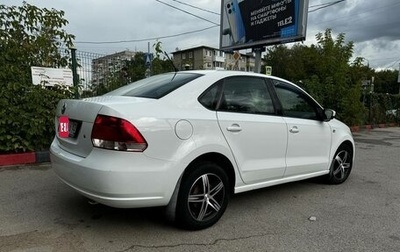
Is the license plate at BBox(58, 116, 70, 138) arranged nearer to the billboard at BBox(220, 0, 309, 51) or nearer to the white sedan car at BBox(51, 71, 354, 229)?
the white sedan car at BBox(51, 71, 354, 229)

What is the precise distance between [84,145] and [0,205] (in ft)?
5.71

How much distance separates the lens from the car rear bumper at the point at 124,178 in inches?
117

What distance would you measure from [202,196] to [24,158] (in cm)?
427

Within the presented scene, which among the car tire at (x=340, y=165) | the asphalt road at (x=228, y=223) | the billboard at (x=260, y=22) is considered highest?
the billboard at (x=260, y=22)

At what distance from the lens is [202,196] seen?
353 cm

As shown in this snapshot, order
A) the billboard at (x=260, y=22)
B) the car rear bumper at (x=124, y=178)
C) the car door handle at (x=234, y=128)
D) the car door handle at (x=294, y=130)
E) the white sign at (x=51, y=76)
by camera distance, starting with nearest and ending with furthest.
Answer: the car rear bumper at (x=124, y=178)
the car door handle at (x=234, y=128)
the car door handle at (x=294, y=130)
the white sign at (x=51, y=76)
the billboard at (x=260, y=22)

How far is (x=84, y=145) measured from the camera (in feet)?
10.6

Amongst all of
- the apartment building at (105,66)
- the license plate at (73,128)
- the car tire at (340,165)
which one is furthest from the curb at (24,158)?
the car tire at (340,165)

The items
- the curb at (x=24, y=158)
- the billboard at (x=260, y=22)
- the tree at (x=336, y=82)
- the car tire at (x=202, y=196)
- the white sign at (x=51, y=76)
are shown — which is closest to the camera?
the car tire at (x=202, y=196)

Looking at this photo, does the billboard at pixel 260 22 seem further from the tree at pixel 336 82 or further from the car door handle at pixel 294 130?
the car door handle at pixel 294 130

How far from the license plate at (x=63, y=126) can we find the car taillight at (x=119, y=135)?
649 mm

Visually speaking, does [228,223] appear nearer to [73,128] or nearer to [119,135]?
[119,135]

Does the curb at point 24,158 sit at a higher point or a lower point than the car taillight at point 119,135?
lower

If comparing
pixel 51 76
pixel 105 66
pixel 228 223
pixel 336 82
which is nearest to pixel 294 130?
pixel 228 223
